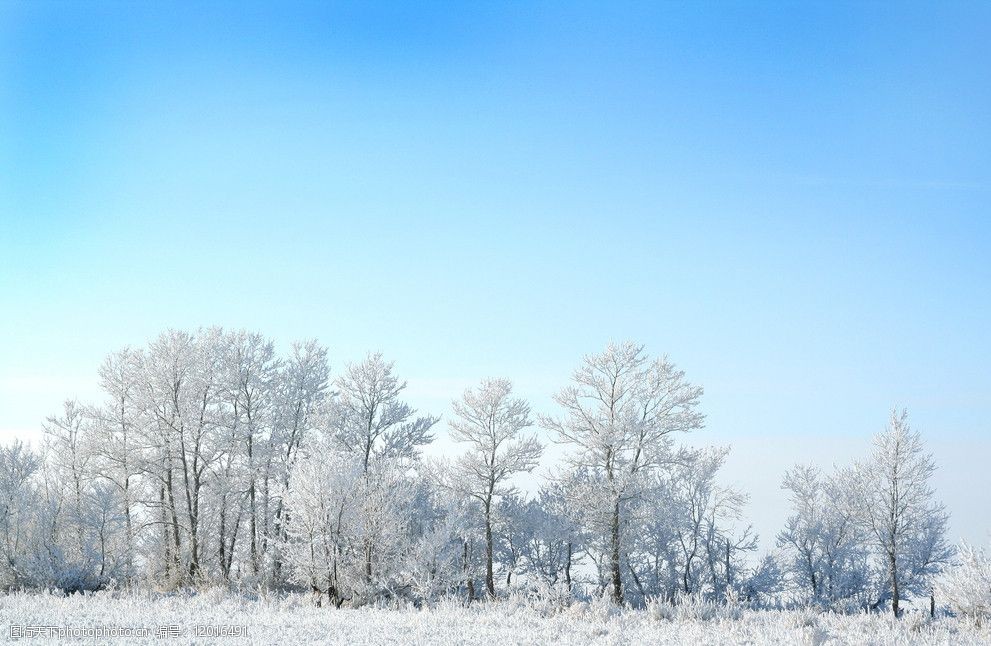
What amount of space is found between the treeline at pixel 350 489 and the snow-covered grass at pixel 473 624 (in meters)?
3.70

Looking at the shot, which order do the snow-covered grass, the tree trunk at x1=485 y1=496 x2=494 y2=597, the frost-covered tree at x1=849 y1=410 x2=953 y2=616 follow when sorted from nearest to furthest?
the snow-covered grass → the tree trunk at x1=485 y1=496 x2=494 y2=597 → the frost-covered tree at x1=849 y1=410 x2=953 y2=616

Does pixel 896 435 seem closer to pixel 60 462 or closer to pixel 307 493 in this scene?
pixel 307 493

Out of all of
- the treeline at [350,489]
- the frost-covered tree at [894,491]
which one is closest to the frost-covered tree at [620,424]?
the treeline at [350,489]

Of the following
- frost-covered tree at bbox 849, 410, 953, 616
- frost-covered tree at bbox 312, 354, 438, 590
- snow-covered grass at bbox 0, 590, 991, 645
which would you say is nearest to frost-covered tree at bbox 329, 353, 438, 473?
frost-covered tree at bbox 312, 354, 438, 590

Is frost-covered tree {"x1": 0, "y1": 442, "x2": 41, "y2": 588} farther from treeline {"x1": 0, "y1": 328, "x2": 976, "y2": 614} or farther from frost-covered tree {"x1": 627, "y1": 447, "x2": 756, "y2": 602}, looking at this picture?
frost-covered tree {"x1": 627, "y1": 447, "x2": 756, "y2": 602}

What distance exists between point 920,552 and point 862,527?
453cm

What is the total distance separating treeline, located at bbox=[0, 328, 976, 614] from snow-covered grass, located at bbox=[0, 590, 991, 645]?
370 cm

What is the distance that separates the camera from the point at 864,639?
10.9 m

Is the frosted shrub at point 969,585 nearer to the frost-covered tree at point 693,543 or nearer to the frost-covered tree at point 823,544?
the frost-covered tree at point 693,543

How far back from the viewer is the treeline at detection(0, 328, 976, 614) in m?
20.1

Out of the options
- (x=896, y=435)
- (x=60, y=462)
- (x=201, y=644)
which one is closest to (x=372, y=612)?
(x=201, y=644)

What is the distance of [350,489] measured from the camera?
18984 millimetres

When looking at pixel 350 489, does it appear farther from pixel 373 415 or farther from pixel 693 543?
pixel 693 543

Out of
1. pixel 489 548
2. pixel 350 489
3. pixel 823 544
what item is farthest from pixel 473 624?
pixel 823 544
